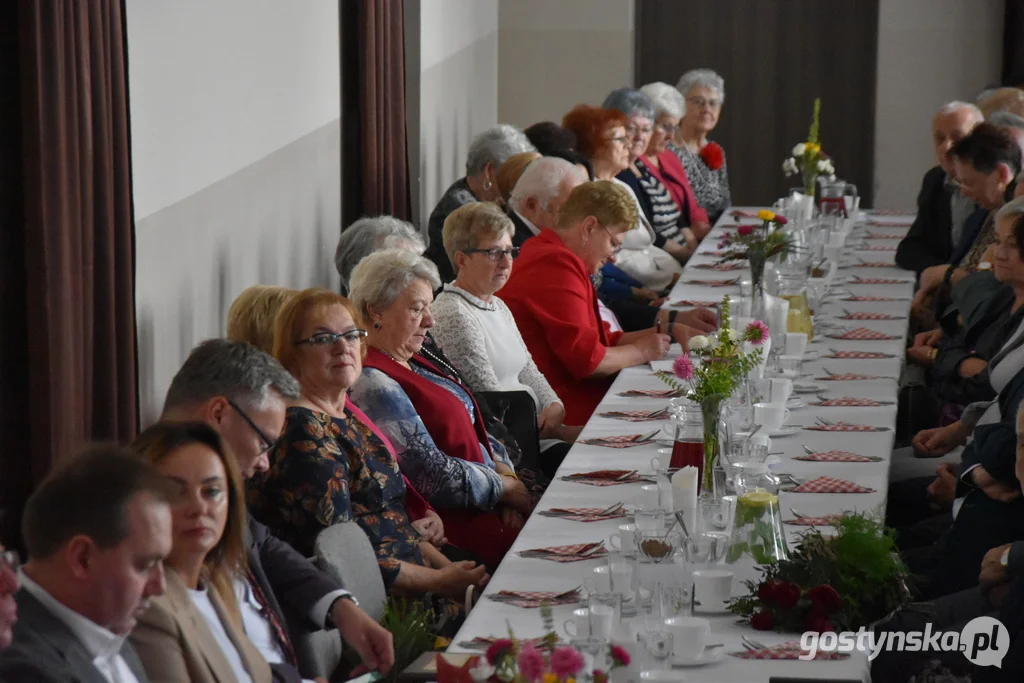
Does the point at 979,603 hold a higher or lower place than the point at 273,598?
lower

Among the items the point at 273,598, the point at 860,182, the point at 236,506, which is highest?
the point at 236,506

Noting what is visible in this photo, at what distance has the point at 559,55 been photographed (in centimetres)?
1052

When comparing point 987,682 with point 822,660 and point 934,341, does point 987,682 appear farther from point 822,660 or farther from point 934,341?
point 934,341

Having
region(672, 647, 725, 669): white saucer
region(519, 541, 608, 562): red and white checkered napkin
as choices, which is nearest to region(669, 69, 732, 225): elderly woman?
region(519, 541, 608, 562): red and white checkered napkin

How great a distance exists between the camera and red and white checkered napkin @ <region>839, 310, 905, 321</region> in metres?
5.57

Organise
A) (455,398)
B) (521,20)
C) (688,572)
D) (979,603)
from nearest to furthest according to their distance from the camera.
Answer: (688,572) → (979,603) → (455,398) → (521,20)

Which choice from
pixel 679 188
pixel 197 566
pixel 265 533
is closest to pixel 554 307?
pixel 265 533

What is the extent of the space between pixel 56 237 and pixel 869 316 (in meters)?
3.25

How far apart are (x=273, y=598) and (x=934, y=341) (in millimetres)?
3560

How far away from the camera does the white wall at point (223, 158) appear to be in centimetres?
438

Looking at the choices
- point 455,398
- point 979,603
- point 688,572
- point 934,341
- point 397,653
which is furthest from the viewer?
point 934,341

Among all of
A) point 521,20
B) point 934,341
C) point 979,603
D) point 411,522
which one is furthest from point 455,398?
point 521,20

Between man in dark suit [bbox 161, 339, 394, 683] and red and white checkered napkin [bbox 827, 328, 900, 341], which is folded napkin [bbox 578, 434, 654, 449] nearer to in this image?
man in dark suit [bbox 161, 339, 394, 683]

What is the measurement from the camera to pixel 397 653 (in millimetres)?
2861
